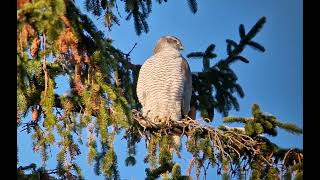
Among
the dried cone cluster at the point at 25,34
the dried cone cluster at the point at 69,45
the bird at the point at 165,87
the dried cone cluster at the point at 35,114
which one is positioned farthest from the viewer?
the bird at the point at 165,87

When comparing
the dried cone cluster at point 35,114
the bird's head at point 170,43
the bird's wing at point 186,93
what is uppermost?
the bird's head at point 170,43

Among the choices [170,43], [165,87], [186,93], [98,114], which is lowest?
[98,114]

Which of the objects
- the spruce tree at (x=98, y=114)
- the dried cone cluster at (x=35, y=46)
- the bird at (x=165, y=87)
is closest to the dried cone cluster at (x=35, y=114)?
the spruce tree at (x=98, y=114)

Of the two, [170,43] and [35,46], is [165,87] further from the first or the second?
[35,46]

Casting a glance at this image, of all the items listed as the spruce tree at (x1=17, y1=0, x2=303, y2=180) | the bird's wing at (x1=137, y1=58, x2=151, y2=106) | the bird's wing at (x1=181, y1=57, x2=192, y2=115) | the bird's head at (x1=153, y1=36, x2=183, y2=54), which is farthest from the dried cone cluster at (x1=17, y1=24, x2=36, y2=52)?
the bird's head at (x1=153, y1=36, x2=183, y2=54)

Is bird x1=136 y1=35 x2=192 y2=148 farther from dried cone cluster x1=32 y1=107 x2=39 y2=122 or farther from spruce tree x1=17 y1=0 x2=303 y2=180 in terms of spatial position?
Result: dried cone cluster x1=32 y1=107 x2=39 y2=122

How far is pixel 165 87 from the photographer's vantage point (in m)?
6.02

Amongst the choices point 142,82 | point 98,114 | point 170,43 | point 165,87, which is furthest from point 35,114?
point 170,43

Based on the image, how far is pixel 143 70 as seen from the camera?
5695 millimetres

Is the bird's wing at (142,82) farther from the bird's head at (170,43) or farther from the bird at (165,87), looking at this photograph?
the bird's head at (170,43)

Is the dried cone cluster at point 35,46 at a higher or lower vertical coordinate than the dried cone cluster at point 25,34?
higher

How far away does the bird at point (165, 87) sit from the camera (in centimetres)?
574
